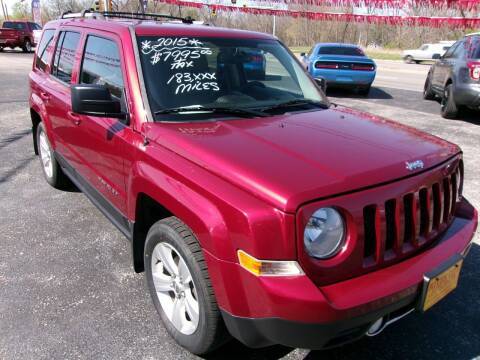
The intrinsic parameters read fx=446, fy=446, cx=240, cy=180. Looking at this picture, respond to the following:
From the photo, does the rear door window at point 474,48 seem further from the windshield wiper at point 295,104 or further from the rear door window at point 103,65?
the rear door window at point 103,65

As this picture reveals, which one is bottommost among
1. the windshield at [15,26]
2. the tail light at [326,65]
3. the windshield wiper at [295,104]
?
the tail light at [326,65]

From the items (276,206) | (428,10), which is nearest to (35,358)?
(276,206)

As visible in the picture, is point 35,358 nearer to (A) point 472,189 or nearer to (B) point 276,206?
(B) point 276,206

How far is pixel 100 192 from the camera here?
3650 millimetres

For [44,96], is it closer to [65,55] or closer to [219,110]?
[65,55]

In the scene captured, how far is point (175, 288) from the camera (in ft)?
8.80

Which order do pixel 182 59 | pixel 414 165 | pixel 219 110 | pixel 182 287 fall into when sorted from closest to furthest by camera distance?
pixel 414 165
pixel 182 287
pixel 219 110
pixel 182 59

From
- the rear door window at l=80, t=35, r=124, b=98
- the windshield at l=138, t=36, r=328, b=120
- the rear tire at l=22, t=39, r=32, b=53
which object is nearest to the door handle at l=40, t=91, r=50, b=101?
the rear door window at l=80, t=35, r=124, b=98

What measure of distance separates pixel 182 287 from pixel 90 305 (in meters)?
0.92

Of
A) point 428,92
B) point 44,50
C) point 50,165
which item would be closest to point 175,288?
point 50,165

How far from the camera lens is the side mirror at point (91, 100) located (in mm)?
2836

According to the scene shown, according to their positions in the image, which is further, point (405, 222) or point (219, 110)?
point (219, 110)

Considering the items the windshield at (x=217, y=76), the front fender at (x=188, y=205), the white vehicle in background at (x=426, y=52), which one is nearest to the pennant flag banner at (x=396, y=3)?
the white vehicle in background at (x=426, y=52)

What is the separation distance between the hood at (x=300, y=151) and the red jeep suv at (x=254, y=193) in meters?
0.01
